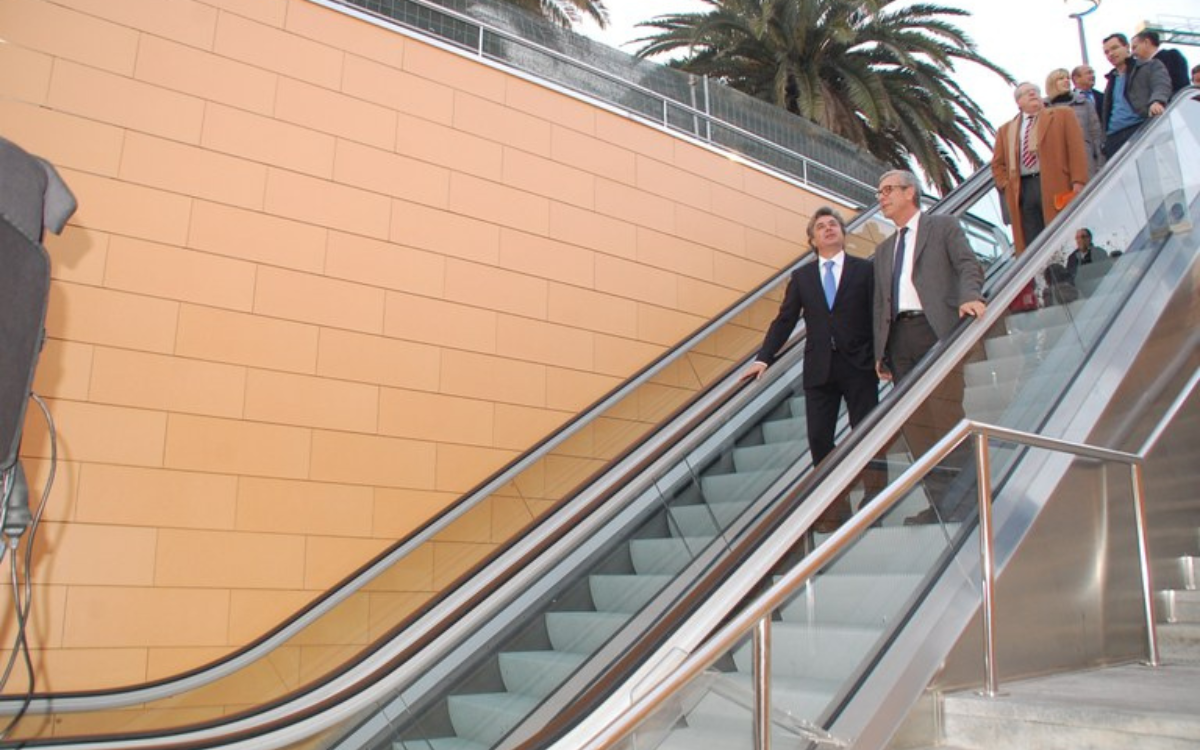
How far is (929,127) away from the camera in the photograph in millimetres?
10945

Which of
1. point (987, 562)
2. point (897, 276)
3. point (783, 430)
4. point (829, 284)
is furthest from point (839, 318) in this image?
point (987, 562)

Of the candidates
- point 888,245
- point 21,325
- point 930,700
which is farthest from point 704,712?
point 888,245

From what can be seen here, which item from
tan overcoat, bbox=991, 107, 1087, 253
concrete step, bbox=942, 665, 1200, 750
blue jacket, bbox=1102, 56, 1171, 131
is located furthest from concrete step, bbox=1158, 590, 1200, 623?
blue jacket, bbox=1102, 56, 1171, 131

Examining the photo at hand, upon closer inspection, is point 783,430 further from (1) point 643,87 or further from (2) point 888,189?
(1) point 643,87

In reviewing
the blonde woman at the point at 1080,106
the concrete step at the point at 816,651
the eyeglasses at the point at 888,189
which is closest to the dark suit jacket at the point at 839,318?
the eyeglasses at the point at 888,189

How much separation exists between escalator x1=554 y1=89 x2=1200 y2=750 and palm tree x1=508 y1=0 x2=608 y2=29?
6693 millimetres

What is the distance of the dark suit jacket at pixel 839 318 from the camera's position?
3992mm

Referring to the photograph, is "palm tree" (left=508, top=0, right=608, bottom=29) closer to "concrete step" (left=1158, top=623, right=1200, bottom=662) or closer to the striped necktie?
the striped necktie

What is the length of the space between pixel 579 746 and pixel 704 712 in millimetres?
322

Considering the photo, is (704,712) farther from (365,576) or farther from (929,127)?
(929,127)

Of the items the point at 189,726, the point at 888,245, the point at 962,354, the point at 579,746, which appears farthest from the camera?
the point at 888,245

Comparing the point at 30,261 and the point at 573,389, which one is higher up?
the point at 573,389

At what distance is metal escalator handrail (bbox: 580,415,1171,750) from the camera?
1807mm

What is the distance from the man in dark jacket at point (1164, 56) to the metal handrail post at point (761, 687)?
593cm
